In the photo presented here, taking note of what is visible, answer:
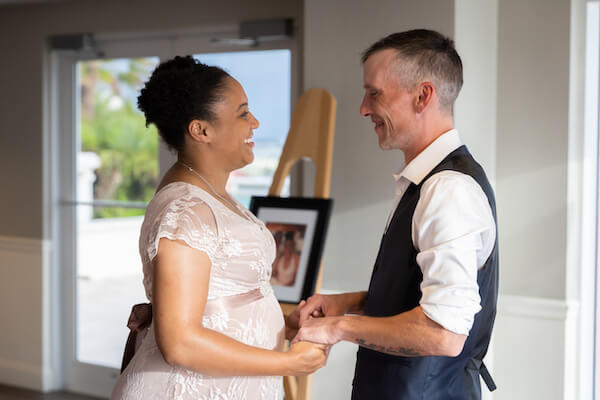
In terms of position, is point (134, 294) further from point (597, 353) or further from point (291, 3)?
point (597, 353)

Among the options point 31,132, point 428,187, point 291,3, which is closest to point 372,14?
point 291,3

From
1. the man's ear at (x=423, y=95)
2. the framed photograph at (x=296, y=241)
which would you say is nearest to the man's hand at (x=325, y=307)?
the man's ear at (x=423, y=95)

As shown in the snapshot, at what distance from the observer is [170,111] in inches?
63.5

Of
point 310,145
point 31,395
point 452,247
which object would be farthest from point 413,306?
point 31,395

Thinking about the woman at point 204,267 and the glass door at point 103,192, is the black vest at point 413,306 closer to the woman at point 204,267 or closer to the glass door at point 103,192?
the woman at point 204,267

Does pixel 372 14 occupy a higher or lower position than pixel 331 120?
higher

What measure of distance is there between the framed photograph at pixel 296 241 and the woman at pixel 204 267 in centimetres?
115

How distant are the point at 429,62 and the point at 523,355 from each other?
6.36ft

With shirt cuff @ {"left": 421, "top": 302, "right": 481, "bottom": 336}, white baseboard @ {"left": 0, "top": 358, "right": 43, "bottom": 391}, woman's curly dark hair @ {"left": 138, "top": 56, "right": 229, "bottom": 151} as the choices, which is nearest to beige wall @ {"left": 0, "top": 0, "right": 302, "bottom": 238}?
white baseboard @ {"left": 0, "top": 358, "right": 43, "bottom": 391}

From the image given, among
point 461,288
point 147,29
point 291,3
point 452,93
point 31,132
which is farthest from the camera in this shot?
point 31,132

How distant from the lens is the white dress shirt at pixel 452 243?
131cm

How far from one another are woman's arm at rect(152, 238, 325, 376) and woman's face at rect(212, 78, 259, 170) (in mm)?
348

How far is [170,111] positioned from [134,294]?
3106 millimetres

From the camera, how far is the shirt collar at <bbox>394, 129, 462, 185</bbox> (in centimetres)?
152
